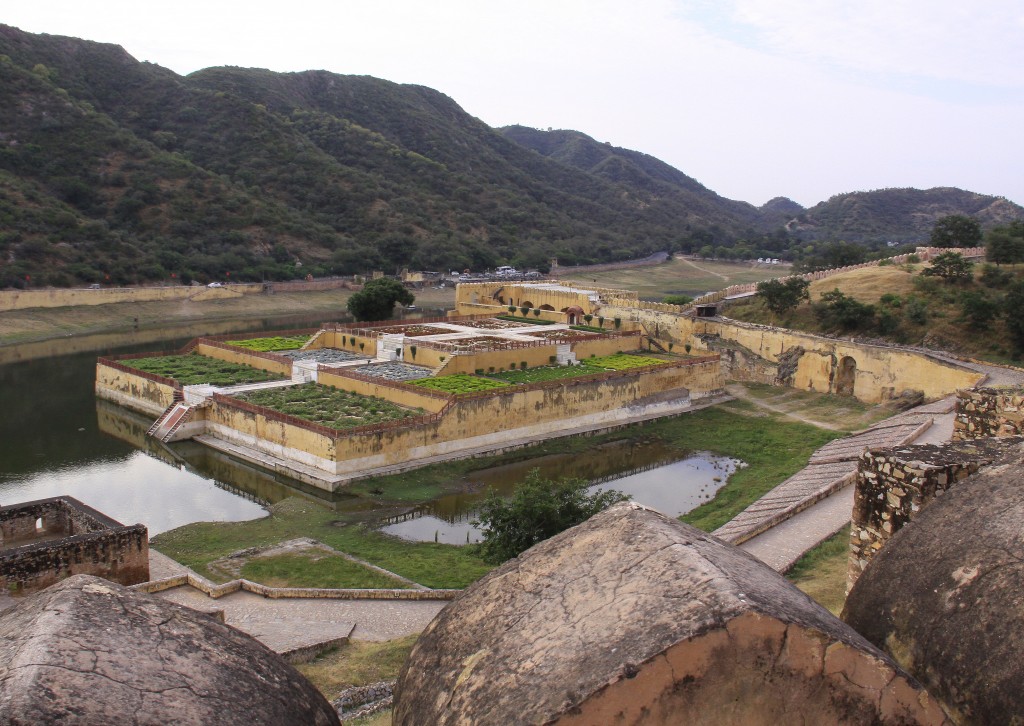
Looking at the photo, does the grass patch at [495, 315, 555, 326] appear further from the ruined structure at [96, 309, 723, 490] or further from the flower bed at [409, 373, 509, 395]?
the flower bed at [409, 373, 509, 395]

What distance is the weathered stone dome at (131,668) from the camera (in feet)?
10.2

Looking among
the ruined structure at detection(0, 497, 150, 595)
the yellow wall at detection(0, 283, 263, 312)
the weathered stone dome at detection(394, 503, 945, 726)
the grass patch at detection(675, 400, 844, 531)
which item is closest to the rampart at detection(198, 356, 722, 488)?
the grass patch at detection(675, 400, 844, 531)

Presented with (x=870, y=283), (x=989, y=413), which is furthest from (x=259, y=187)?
(x=989, y=413)

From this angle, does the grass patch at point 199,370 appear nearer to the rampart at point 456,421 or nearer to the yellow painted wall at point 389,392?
the yellow painted wall at point 389,392

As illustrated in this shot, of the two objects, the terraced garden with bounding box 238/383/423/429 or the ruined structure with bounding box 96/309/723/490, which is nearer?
the ruined structure with bounding box 96/309/723/490

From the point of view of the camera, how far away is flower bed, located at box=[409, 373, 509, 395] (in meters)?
25.3

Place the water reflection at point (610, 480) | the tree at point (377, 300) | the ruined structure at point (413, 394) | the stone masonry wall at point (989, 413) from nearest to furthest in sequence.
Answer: the stone masonry wall at point (989, 413) → the water reflection at point (610, 480) → the ruined structure at point (413, 394) → the tree at point (377, 300)

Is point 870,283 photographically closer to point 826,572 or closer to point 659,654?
point 826,572

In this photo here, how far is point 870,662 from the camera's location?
3586mm

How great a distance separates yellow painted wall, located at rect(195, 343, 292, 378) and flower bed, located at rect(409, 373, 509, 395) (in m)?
5.49

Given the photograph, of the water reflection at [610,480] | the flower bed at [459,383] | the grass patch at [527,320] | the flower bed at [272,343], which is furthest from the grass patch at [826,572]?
the grass patch at [527,320]

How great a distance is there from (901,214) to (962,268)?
9337cm

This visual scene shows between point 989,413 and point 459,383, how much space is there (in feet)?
58.1

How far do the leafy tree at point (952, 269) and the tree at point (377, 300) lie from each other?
2374cm
